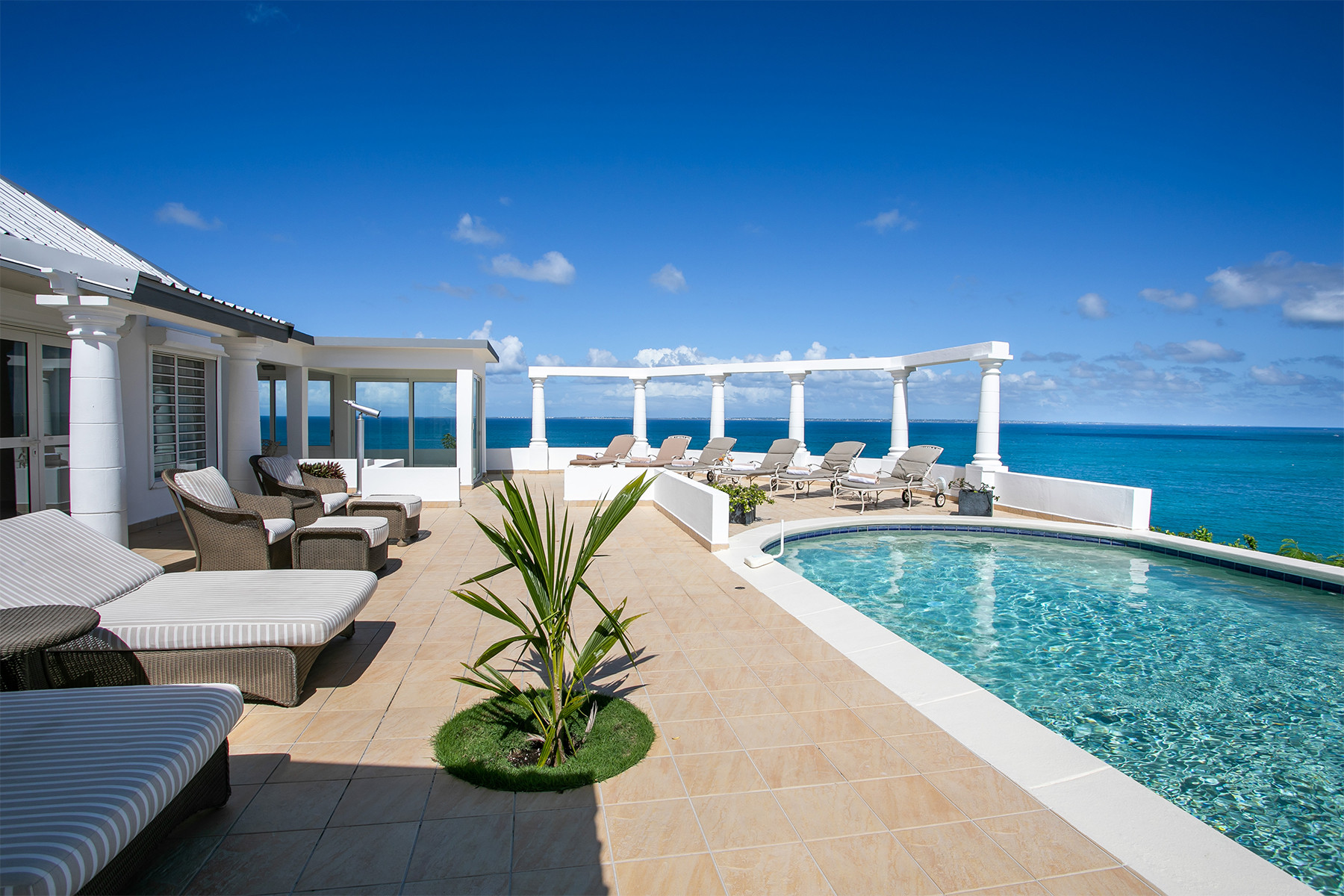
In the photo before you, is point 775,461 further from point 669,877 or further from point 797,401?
point 669,877

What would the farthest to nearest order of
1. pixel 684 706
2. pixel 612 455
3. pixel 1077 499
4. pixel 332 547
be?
pixel 612 455 → pixel 1077 499 → pixel 332 547 → pixel 684 706

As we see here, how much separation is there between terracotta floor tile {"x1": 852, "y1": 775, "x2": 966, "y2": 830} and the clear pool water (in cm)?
133

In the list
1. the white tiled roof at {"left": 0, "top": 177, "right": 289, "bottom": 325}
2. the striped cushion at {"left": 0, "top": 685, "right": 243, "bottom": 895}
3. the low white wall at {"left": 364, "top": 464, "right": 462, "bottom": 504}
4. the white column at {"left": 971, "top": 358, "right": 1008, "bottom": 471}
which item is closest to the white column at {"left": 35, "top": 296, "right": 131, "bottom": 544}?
the white tiled roof at {"left": 0, "top": 177, "right": 289, "bottom": 325}

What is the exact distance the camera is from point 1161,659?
4.66 m

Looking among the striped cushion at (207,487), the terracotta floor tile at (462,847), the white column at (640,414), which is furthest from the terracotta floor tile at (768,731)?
the white column at (640,414)

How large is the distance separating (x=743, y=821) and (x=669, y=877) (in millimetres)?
416

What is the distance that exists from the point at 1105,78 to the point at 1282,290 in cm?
8078

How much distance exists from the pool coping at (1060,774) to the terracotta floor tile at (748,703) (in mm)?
732

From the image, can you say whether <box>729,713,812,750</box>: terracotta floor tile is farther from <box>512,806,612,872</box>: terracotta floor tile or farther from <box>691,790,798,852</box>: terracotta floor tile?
<box>512,806,612,872</box>: terracotta floor tile

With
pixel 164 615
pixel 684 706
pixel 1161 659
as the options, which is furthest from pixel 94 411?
pixel 1161 659

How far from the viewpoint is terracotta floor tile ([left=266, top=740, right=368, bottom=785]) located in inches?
103

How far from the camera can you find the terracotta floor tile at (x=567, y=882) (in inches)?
78.2

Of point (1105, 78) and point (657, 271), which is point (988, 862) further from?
point (657, 271)

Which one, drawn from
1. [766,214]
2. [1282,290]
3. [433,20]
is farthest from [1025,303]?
[433,20]
